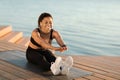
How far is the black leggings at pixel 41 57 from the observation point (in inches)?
158

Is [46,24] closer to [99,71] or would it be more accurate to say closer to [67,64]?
[67,64]

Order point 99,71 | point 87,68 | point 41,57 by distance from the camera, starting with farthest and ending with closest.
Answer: point 87,68 < point 99,71 < point 41,57

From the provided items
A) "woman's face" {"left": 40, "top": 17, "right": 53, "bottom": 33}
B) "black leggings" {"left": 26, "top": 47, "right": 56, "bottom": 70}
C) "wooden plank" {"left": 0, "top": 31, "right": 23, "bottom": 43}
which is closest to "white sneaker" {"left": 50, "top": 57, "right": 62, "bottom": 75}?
"black leggings" {"left": 26, "top": 47, "right": 56, "bottom": 70}

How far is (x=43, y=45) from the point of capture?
410 cm

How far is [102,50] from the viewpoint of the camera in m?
7.71

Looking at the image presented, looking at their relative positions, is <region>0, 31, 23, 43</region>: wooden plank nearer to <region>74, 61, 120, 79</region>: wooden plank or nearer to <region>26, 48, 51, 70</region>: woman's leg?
<region>26, 48, 51, 70</region>: woman's leg

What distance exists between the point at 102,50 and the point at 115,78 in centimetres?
384

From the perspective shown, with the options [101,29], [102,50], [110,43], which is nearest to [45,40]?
[102,50]

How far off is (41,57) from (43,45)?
6.5 inches

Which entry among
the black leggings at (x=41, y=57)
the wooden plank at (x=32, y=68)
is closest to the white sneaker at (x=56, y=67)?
the wooden plank at (x=32, y=68)

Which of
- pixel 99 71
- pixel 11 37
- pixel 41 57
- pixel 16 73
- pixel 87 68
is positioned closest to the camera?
pixel 16 73

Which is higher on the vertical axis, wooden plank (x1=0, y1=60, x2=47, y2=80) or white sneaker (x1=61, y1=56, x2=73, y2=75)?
white sneaker (x1=61, y1=56, x2=73, y2=75)

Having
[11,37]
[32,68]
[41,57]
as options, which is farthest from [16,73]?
[11,37]

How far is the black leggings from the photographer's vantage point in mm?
4016
